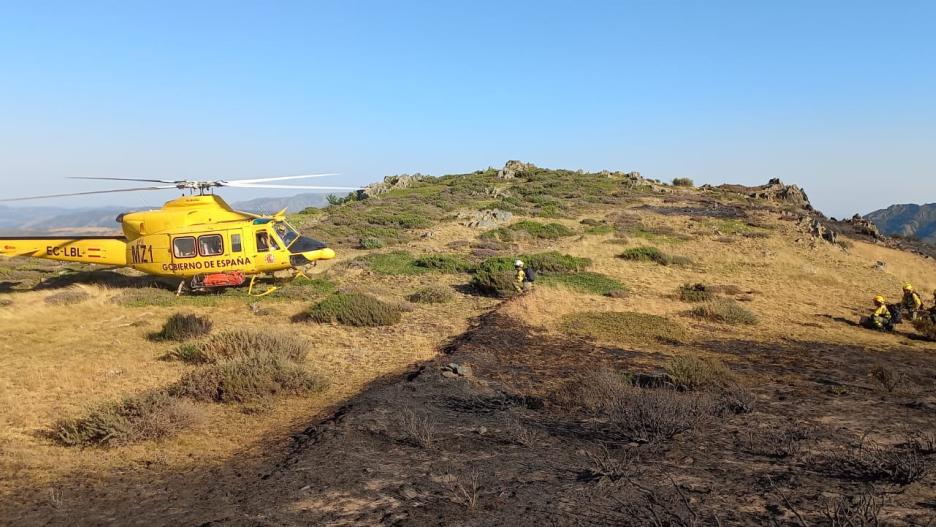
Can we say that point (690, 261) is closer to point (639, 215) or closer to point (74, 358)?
point (639, 215)

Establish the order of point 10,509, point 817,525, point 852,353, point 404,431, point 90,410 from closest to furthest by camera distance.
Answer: point 817,525 → point 10,509 → point 404,431 → point 90,410 → point 852,353

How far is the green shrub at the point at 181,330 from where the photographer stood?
11188 mm

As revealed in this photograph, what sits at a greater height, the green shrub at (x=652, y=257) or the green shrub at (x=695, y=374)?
the green shrub at (x=652, y=257)

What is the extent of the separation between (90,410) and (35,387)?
258 cm

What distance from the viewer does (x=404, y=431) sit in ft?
20.7

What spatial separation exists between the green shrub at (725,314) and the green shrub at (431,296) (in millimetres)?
7222

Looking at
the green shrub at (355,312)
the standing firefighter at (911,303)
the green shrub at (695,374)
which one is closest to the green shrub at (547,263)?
the green shrub at (355,312)

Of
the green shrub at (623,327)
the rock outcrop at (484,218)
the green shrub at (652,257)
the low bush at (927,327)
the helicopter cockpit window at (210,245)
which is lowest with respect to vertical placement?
the low bush at (927,327)

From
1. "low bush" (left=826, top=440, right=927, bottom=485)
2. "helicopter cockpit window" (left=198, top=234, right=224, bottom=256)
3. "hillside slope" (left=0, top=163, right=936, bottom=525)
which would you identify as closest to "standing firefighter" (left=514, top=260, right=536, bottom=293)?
"hillside slope" (left=0, top=163, right=936, bottom=525)

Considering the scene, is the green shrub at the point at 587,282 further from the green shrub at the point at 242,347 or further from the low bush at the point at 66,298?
the low bush at the point at 66,298

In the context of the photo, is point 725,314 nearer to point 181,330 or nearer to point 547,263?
point 547,263

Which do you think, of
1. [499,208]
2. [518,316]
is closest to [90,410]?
[518,316]

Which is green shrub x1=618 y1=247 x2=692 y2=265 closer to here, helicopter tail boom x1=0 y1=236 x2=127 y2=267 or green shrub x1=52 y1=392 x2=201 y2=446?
helicopter tail boom x1=0 y1=236 x2=127 y2=267

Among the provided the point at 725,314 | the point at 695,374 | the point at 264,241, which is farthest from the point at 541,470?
the point at 264,241
